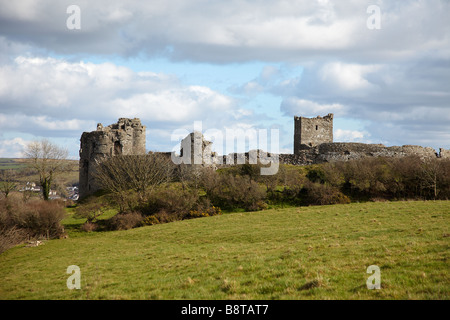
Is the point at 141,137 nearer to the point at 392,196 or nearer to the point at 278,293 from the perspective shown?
the point at 392,196

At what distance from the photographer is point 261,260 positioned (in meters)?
12.7

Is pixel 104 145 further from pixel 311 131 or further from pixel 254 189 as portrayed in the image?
pixel 311 131

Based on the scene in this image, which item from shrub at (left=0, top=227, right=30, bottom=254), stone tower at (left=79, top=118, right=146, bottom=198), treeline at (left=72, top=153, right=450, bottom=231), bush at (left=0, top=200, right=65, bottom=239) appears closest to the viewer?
shrub at (left=0, top=227, right=30, bottom=254)

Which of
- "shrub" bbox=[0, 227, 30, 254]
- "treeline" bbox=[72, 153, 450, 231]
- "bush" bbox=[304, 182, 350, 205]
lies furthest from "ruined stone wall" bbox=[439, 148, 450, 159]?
"shrub" bbox=[0, 227, 30, 254]

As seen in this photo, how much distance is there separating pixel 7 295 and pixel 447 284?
12.9 meters

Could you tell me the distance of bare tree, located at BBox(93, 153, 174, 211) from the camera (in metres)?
34.9

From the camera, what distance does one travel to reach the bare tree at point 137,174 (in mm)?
34938

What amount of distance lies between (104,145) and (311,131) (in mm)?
27018

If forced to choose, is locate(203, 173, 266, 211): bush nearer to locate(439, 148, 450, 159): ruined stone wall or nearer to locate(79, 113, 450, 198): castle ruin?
locate(79, 113, 450, 198): castle ruin

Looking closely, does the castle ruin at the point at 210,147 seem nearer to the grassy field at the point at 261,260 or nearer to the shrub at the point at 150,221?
the shrub at the point at 150,221

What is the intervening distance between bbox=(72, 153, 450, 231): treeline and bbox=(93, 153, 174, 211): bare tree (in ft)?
0.28

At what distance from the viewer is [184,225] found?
27297 millimetres

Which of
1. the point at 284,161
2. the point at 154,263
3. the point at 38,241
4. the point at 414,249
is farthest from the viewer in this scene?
the point at 284,161

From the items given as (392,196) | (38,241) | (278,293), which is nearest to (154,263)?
(278,293)
